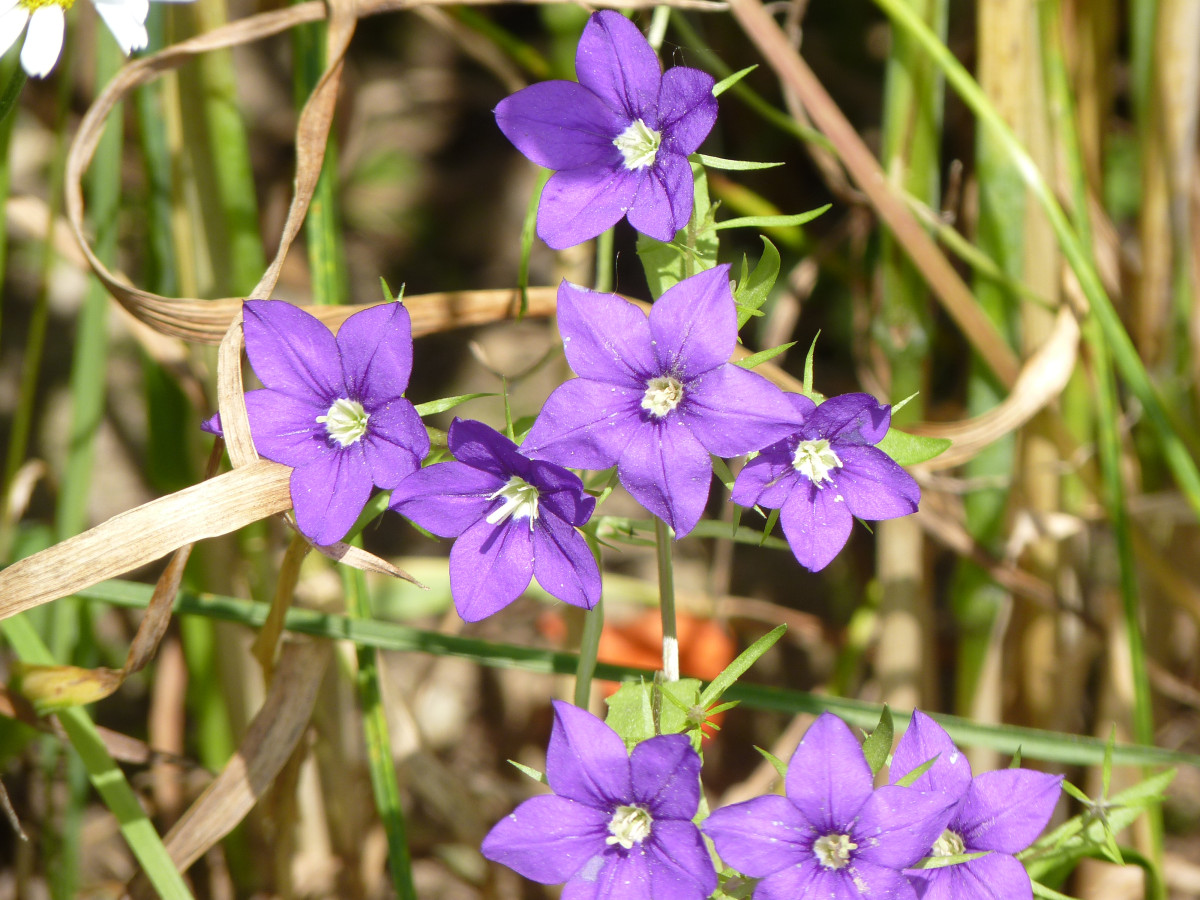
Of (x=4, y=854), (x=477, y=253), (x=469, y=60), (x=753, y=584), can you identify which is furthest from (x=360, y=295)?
(x=4, y=854)

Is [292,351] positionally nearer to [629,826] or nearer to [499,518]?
[499,518]

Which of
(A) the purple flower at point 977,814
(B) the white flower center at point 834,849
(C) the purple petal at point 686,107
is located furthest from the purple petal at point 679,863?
(C) the purple petal at point 686,107

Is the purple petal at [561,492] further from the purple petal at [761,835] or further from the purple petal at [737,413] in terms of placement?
the purple petal at [761,835]

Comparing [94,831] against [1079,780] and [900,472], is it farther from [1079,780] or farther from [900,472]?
[1079,780]

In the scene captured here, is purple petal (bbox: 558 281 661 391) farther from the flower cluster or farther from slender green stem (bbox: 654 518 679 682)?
the flower cluster

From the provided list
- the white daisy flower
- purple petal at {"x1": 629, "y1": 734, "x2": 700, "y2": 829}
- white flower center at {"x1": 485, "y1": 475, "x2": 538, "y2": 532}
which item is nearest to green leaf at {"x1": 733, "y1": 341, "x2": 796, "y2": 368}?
white flower center at {"x1": 485, "y1": 475, "x2": 538, "y2": 532}

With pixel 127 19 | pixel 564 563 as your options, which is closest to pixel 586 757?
pixel 564 563

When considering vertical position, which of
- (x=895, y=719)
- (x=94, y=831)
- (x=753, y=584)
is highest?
(x=895, y=719)
